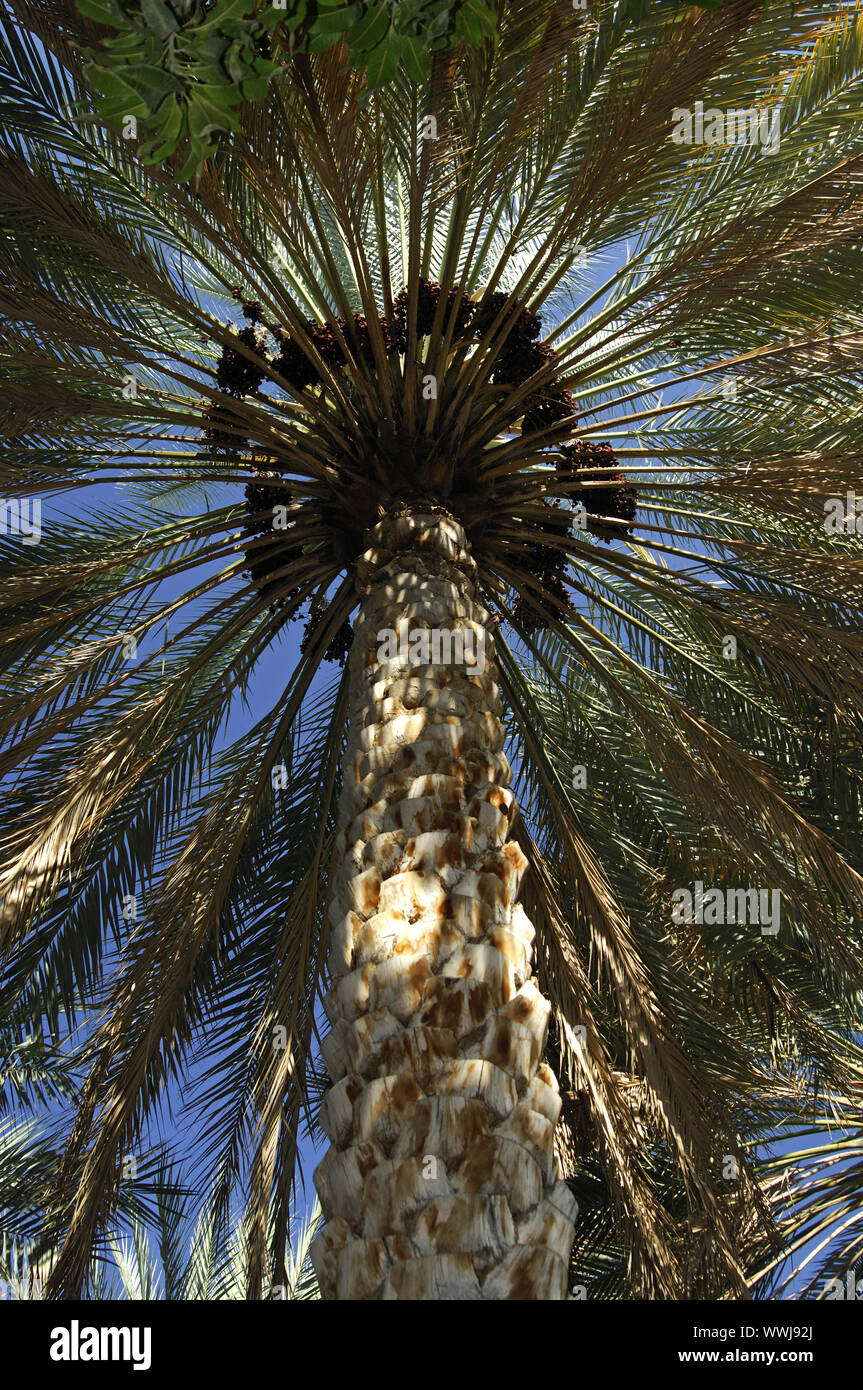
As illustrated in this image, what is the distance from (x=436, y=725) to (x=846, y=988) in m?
4.41

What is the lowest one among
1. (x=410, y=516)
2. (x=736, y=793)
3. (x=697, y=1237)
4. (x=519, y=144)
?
(x=697, y=1237)

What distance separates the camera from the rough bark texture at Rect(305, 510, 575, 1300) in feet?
11.1

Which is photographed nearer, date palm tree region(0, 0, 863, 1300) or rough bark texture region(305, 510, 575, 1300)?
rough bark texture region(305, 510, 575, 1300)

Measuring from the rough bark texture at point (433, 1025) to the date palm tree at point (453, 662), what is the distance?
1cm

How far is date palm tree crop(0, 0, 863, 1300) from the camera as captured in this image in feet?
14.5

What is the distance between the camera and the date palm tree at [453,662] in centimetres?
443

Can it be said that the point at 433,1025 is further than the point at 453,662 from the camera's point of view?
No

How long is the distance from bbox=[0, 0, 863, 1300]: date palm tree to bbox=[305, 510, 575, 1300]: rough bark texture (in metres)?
0.01

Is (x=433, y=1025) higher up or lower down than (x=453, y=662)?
lower down

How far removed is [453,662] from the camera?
514 cm

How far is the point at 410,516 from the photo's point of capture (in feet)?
19.0

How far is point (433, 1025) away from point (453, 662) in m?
1.74
